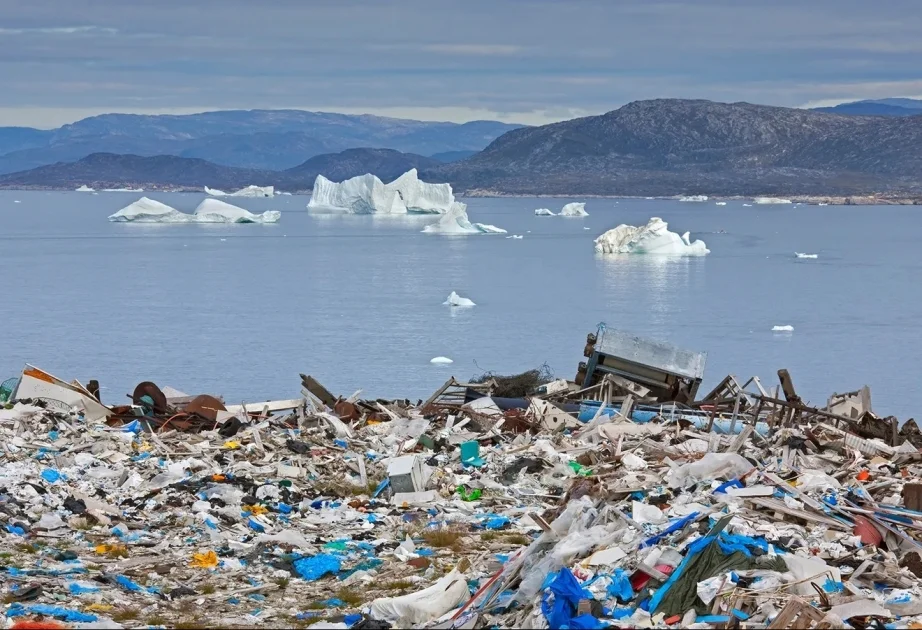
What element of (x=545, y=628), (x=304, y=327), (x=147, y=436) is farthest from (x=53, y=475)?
(x=304, y=327)

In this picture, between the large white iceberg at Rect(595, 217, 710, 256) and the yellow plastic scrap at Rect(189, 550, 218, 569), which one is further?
the large white iceberg at Rect(595, 217, 710, 256)

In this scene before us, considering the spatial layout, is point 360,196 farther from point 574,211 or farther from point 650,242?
point 650,242

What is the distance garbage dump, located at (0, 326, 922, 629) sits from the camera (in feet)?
22.5

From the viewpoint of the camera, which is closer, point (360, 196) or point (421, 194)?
point (421, 194)

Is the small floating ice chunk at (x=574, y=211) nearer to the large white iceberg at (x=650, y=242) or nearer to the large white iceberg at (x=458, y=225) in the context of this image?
the large white iceberg at (x=458, y=225)

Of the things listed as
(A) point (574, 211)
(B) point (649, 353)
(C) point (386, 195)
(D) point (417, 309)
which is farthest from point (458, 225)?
(B) point (649, 353)

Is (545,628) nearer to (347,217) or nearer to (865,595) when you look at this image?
(865,595)

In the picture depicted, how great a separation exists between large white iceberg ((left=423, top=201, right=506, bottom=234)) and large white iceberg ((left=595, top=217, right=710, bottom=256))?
14413 mm

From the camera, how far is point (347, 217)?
118 m

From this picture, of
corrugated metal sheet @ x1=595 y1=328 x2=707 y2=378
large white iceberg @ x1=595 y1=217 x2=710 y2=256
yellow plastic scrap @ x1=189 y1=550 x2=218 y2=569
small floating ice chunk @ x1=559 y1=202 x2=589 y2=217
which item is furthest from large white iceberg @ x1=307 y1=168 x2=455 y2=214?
yellow plastic scrap @ x1=189 y1=550 x2=218 y2=569

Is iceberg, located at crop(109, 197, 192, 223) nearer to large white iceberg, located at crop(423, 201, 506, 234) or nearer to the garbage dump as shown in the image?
large white iceberg, located at crop(423, 201, 506, 234)

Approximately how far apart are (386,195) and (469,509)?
307 ft

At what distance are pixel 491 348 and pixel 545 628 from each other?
80.2 ft

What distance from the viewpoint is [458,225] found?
83.3 meters
